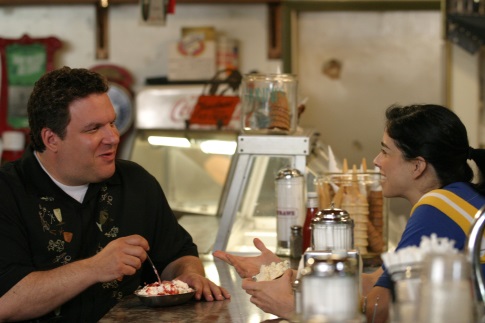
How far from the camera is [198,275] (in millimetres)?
3068

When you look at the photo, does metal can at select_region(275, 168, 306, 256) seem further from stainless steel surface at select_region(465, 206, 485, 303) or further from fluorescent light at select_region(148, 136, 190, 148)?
fluorescent light at select_region(148, 136, 190, 148)

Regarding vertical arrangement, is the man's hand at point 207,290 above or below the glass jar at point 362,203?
below

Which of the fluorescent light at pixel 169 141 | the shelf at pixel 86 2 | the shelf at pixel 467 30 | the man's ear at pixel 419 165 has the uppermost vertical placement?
the shelf at pixel 86 2

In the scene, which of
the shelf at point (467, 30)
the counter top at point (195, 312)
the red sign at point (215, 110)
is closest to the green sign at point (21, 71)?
the red sign at point (215, 110)

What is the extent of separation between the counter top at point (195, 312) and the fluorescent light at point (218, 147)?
239cm

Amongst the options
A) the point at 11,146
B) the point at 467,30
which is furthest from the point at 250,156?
the point at 11,146

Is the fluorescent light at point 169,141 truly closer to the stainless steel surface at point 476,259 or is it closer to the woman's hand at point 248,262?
the woman's hand at point 248,262

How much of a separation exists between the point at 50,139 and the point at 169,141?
296 cm

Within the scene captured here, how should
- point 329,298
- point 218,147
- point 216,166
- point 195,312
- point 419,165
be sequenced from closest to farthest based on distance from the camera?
point 329,298
point 195,312
point 419,165
point 218,147
point 216,166

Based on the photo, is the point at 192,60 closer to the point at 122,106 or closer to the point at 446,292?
the point at 122,106

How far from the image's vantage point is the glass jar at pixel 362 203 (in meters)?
3.72

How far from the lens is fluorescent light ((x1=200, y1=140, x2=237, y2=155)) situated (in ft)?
17.9

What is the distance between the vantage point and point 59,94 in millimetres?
3189

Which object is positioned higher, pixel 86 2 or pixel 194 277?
pixel 86 2
